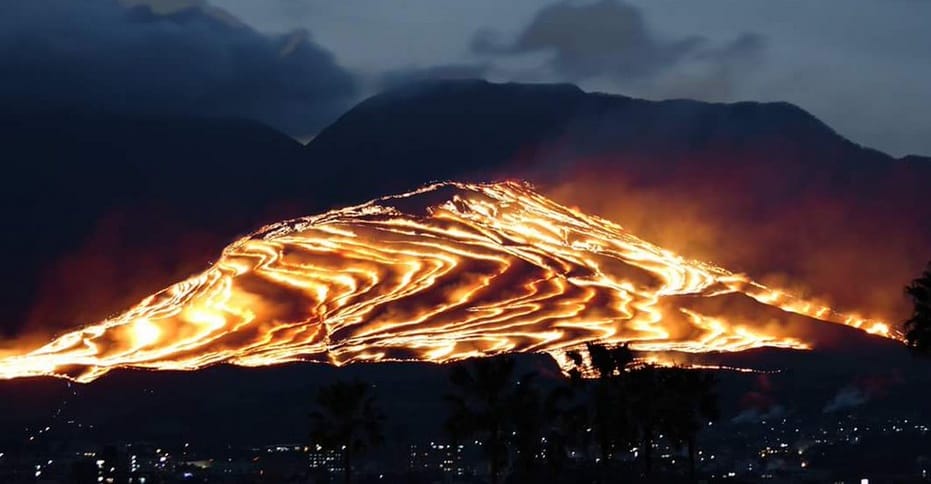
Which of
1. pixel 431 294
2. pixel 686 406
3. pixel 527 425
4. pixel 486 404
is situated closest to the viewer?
pixel 486 404

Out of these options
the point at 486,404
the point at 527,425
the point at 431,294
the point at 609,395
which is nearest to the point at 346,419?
the point at 486,404

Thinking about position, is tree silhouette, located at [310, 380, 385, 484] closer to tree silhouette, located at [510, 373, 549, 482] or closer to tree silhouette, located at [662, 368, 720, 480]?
tree silhouette, located at [510, 373, 549, 482]

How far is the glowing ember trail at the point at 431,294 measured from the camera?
97000 mm

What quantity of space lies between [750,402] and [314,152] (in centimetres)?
5235

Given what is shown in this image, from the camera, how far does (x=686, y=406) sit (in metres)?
80.4

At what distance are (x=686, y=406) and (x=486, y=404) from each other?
13.6m

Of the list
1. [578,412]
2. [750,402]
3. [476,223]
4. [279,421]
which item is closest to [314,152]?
[279,421]

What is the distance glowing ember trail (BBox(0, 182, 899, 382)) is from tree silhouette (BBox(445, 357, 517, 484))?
19.5 meters

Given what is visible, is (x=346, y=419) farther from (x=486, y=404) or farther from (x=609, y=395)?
(x=609, y=395)

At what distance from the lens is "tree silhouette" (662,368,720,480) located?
3123 inches

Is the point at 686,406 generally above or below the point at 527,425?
above

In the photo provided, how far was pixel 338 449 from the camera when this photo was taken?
244ft

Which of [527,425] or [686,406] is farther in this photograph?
[686,406]

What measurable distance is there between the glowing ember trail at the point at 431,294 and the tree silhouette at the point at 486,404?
19.5m
